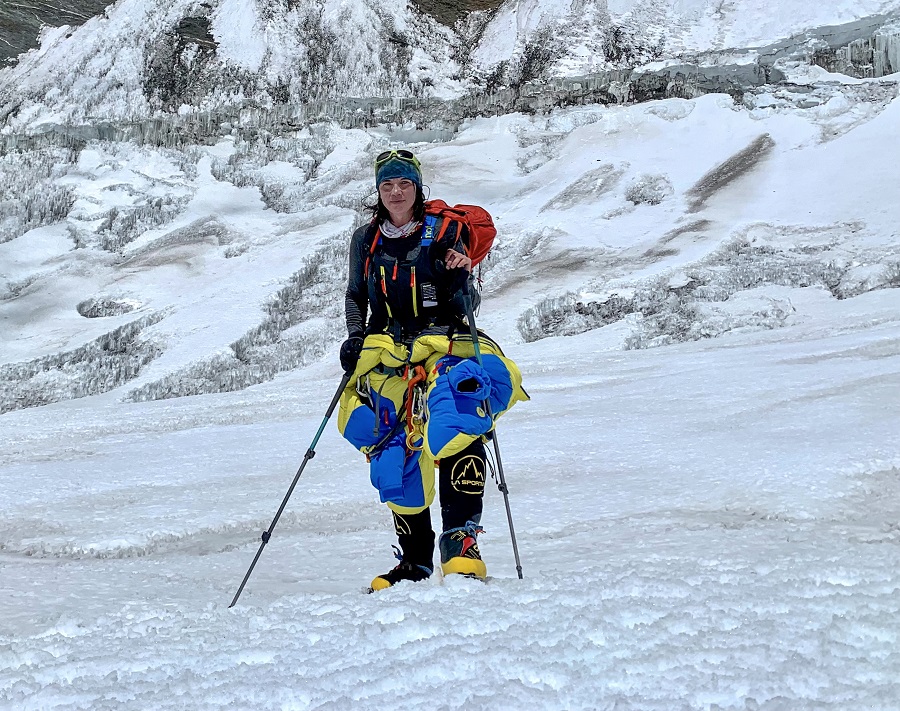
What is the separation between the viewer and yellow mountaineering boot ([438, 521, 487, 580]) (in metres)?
3.13

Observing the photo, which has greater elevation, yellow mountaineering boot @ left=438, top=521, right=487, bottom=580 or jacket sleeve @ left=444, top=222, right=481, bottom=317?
jacket sleeve @ left=444, top=222, right=481, bottom=317

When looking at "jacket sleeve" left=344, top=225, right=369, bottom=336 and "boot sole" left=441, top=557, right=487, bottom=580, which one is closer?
"boot sole" left=441, top=557, right=487, bottom=580

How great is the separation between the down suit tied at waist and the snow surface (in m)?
0.59

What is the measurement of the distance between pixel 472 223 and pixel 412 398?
98cm

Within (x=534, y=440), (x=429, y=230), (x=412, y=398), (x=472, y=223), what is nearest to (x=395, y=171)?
(x=429, y=230)

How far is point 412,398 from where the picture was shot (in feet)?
11.8

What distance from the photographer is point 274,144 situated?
2364 cm

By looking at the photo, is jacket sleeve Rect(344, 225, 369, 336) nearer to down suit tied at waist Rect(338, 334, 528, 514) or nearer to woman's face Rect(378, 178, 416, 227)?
woman's face Rect(378, 178, 416, 227)

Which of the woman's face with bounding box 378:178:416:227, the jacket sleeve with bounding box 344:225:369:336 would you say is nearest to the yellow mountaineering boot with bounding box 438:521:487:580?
the jacket sleeve with bounding box 344:225:369:336

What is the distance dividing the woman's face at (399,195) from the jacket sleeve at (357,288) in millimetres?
223

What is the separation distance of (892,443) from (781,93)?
19.1 metres

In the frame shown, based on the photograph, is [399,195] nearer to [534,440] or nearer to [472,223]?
[472,223]

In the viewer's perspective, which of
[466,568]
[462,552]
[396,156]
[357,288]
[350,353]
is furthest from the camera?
[357,288]

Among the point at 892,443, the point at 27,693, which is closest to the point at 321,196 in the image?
the point at 892,443
